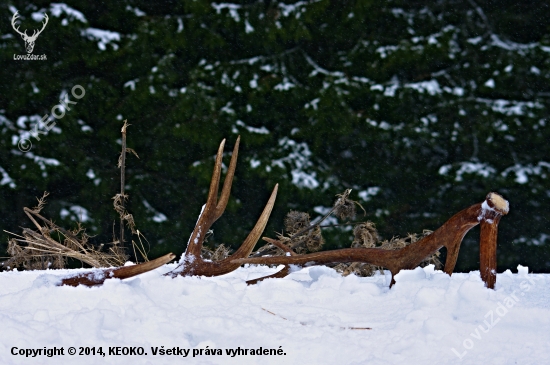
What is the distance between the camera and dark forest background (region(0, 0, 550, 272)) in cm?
287

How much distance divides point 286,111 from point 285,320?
1.95 meters

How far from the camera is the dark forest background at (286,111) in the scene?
113 inches

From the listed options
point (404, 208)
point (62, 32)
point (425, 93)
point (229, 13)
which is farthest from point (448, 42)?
point (62, 32)

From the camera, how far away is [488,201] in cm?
121

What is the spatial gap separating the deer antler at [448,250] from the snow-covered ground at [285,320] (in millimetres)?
49

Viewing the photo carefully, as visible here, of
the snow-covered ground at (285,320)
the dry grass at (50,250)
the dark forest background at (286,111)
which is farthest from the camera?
the dark forest background at (286,111)

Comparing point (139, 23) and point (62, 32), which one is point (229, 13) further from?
point (62, 32)

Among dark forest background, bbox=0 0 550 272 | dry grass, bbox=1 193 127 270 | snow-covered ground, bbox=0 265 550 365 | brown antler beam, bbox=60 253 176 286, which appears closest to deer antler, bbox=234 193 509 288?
snow-covered ground, bbox=0 265 550 365

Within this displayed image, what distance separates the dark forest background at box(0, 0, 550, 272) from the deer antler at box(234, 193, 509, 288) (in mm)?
1533

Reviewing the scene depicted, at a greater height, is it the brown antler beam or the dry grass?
the brown antler beam

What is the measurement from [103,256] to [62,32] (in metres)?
1.41

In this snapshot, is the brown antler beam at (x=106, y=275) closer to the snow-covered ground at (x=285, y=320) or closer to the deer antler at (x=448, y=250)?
the snow-covered ground at (x=285, y=320)

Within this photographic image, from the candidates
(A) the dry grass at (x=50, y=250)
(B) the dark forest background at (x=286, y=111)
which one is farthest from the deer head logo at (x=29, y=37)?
(A) the dry grass at (x=50, y=250)

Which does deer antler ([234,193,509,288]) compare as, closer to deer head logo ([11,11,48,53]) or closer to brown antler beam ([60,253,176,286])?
brown antler beam ([60,253,176,286])
